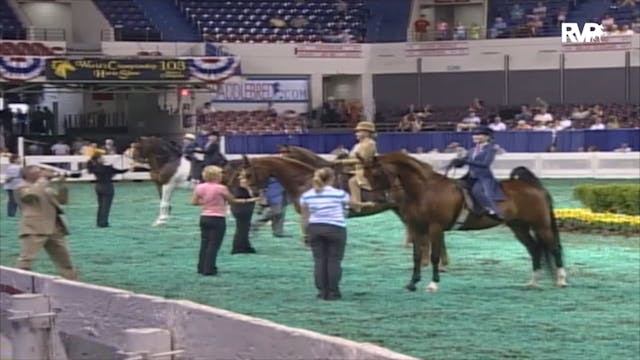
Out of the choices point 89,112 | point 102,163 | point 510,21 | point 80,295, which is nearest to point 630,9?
point 510,21

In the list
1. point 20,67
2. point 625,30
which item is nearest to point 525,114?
point 625,30

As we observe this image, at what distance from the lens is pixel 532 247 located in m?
13.7

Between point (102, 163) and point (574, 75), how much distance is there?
23862mm

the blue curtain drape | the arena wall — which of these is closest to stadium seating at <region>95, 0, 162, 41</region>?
the blue curtain drape

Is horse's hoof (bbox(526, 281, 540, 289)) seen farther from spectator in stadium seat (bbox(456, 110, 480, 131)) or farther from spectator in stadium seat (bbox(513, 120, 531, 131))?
spectator in stadium seat (bbox(456, 110, 480, 131))

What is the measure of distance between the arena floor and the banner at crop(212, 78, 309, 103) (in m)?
22.7

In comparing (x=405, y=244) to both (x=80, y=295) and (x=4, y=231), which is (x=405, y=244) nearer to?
(x=4, y=231)

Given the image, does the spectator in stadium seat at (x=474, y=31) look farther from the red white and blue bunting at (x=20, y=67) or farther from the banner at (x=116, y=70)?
the red white and blue bunting at (x=20, y=67)

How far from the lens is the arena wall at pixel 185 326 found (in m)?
3.92

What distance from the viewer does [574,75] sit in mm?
41156

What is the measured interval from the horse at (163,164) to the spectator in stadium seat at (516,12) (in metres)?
18.0

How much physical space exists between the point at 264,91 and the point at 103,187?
23770mm

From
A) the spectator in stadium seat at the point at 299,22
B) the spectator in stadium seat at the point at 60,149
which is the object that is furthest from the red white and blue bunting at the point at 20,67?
the spectator in stadium seat at the point at 299,22

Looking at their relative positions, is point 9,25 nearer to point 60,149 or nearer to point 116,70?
point 116,70
